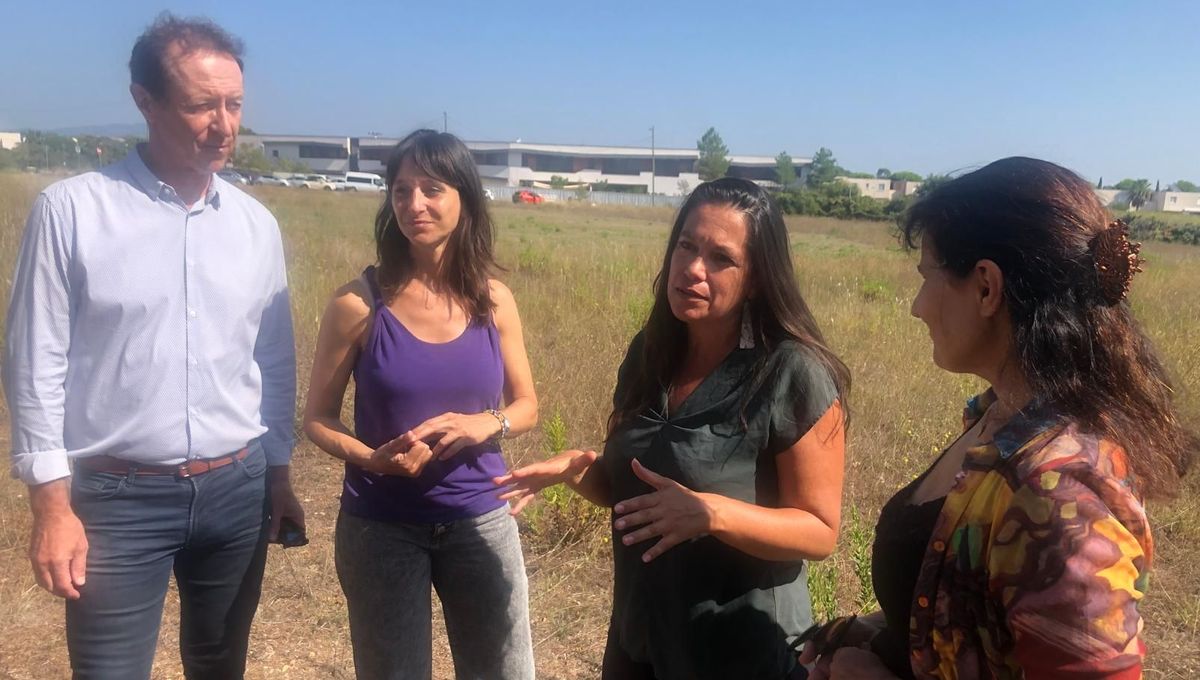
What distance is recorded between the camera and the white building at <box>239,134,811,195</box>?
246ft

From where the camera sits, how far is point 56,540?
69.2 inches

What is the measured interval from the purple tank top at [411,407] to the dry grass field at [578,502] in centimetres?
53

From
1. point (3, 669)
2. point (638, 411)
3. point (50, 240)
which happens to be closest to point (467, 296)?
point (638, 411)

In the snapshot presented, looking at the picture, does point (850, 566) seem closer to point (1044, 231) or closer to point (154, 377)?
point (1044, 231)

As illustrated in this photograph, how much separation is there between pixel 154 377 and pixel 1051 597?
6.23 ft

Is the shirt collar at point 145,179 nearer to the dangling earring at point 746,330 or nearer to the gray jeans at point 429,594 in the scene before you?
the gray jeans at point 429,594

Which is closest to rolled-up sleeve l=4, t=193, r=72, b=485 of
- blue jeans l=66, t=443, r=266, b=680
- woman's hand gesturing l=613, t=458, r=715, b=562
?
blue jeans l=66, t=443, r=266, b=680

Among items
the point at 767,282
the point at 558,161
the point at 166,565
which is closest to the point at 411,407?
the point at 166,565

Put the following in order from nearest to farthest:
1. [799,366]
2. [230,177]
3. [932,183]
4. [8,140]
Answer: [932,183]
[799,366]
[230,177]
[8,140]

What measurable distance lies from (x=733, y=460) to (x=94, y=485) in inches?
59.3

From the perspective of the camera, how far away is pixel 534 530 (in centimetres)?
379

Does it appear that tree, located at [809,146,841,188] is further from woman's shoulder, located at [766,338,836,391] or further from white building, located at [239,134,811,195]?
woman's shoulder, located at [766,338,836,391]

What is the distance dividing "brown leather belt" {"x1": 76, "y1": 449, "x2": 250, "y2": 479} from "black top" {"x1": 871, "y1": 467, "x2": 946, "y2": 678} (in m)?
1.62

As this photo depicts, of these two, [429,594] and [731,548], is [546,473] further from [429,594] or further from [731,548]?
[429,594]
